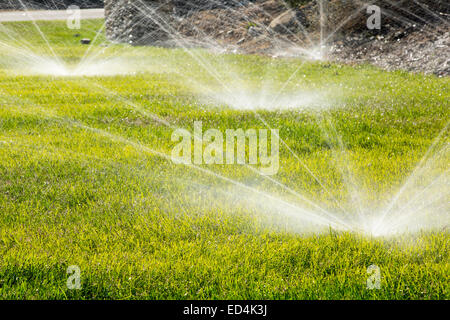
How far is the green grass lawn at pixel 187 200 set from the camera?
9.97 ft

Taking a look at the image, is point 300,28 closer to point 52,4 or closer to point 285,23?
point 285,23

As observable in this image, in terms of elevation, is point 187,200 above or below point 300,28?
below

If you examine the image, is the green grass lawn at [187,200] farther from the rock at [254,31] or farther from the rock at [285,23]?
the rock at [254,31]

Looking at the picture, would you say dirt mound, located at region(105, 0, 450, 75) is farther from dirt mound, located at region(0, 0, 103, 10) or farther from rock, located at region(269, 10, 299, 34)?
dirt mound, located at region(0, 0, 103, 10)

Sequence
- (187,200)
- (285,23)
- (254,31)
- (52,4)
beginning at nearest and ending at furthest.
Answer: (187,200)
(285,23)
(254,31)
(52,4)

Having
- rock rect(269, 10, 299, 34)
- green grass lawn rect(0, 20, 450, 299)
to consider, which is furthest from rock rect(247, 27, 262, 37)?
green grass lawn rect(0, 20, 450, 299)

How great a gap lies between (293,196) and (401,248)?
1234 millimetres

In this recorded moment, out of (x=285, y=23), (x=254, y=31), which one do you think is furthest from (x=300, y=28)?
(x=254, y=31)

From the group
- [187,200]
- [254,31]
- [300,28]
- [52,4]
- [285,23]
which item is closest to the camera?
[187,200]

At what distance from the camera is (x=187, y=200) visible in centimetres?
428

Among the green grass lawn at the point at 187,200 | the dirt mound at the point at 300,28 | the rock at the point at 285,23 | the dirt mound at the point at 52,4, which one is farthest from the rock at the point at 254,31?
→ the dirt mound at the point at 52,4

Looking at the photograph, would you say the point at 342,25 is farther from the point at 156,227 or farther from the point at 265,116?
the point at 156,227

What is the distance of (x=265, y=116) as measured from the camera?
7.11 m
